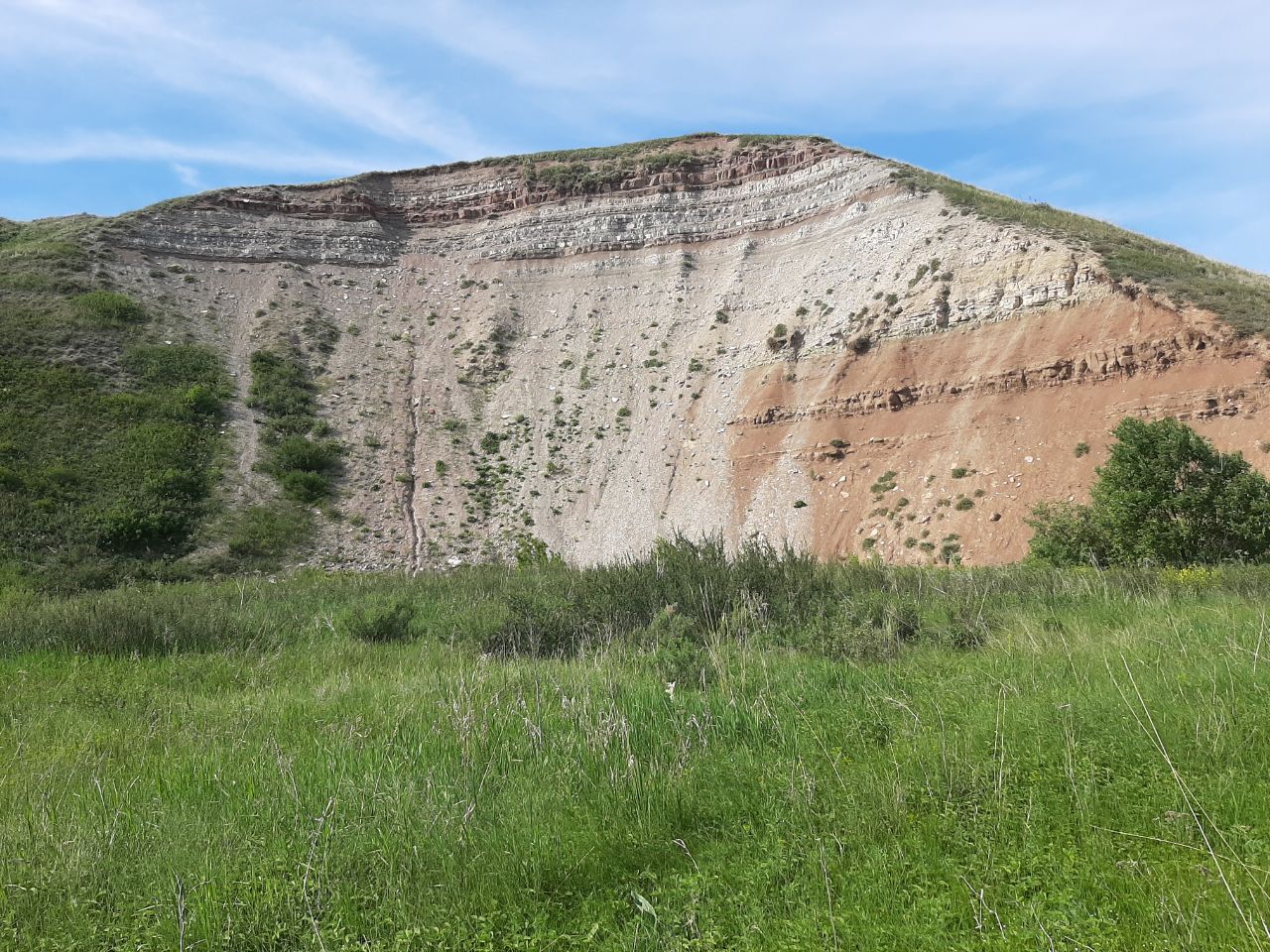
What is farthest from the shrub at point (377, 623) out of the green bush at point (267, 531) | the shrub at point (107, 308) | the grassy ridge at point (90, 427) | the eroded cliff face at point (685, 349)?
the shrub at point (107, 308)

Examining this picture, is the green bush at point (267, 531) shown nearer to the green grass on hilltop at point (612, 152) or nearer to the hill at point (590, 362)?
the hill at point (590, 362)

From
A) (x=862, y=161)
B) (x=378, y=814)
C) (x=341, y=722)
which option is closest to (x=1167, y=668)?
(x=378, y=814)

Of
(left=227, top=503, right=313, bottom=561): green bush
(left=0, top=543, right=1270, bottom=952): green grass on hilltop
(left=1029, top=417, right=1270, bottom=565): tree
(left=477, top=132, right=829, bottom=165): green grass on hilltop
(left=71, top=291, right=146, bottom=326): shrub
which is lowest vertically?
(left=227, top=503, right=313, bottom=561): green bush

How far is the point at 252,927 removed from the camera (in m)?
3.47

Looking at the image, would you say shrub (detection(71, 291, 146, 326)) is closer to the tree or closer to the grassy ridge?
the grassy ridge

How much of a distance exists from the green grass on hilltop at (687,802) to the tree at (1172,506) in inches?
327

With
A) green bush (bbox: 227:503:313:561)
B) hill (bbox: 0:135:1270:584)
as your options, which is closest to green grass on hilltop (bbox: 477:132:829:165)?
hill (bbox: 0:135:1270:584)

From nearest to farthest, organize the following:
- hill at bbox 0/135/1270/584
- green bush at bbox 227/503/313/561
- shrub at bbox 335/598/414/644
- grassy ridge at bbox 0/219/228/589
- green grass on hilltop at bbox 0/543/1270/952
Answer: green grass on hilltop at bbox 0/543/1270/952
shrub at bbox 335/598/414/644
grassy ridge at bbox 0/219/228/589
hill at bbox 0/135/1270/584
green bush at bbox 227/503/313/561

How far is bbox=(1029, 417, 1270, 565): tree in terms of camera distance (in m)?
14.9

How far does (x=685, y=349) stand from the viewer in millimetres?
37406

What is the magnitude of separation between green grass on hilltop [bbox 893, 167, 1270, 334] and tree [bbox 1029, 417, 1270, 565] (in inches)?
401

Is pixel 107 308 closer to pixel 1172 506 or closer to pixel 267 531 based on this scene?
pixel 267 531

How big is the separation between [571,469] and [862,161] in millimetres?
22558

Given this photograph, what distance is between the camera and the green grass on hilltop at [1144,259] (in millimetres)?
23797
